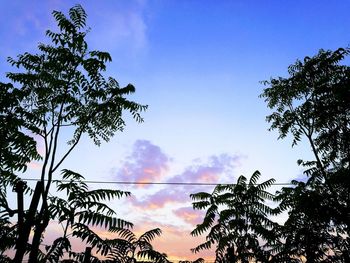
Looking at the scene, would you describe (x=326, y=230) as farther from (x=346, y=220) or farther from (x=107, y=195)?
(x=107, y=195)

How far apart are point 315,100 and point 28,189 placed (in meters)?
14.3

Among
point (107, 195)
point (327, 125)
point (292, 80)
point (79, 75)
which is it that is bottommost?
point (107, 195)

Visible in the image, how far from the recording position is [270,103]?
18703 millimetres

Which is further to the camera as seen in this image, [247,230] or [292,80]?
[292,80]

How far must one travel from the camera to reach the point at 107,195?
7.41m

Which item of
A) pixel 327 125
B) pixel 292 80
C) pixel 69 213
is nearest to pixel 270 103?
pixel 292 80

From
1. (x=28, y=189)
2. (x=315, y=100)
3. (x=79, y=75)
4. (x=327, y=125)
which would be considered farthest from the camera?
(x=315, y=100)

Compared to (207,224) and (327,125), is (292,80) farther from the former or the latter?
(207,224)

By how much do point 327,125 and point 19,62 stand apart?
538 inches

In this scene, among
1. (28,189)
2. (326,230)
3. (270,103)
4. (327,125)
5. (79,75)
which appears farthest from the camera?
(270,103)

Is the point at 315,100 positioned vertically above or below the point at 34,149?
above

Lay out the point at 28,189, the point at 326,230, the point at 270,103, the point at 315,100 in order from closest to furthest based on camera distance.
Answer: the point at 28,189 → the point at 326,230 → the point at 315,100 → the point at 270,103

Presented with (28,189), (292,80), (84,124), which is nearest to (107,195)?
(28,189)

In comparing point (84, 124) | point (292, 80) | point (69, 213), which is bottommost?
point (69, 213)
